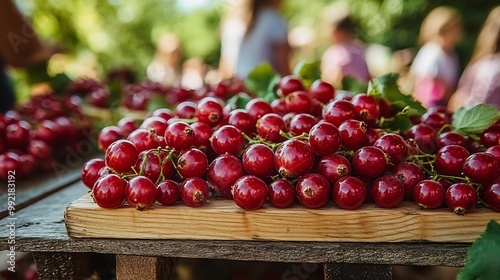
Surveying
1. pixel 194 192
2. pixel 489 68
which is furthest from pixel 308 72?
pixel 489 68

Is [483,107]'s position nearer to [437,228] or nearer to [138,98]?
[437,228]

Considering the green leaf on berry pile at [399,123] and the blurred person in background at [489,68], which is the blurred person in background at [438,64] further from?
the green leaf on berry pile at [399,123]

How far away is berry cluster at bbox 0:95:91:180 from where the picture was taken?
6.53ft

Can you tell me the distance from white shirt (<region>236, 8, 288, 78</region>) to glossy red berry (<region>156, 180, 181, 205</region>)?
8.48 ft

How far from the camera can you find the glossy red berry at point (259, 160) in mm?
1295

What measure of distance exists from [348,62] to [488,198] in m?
3.65

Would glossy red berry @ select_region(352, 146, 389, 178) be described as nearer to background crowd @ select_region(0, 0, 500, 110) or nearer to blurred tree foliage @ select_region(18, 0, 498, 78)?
background crowd @ select_region(0, 0, 500, 110)

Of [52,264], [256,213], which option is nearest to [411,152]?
[256,213]

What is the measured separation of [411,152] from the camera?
1.41 meters

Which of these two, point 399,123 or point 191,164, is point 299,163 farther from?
point 399,123

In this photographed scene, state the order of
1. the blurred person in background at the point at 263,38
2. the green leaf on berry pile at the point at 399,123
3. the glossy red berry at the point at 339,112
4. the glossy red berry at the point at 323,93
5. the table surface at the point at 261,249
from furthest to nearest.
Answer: the blurred person in background at the point at 263,38 → the glossy red berry at the point at 323,93 → the green leaf on berry pile at the point at 399,123 → the glossy red berry at the point at 339,112 → the table surface at the point at 261,249

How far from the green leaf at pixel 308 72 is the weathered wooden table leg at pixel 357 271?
896mm

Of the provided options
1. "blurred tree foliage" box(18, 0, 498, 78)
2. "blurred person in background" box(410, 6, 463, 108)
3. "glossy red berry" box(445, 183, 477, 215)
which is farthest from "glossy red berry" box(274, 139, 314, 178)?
"blurred person in background" box(410, 6, 463, 108)

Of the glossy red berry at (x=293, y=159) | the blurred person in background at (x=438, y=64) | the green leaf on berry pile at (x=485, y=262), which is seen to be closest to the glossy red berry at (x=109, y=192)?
the glossy red berry at (x=293, y=159)
